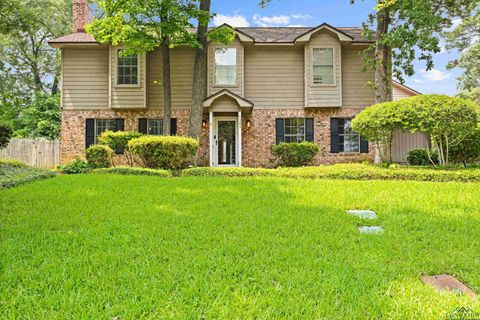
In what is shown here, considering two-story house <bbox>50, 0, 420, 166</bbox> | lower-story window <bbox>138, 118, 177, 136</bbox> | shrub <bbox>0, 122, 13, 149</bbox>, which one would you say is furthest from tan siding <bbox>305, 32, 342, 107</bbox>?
shrub <bbox>0, 122, 13, 149</bbox>

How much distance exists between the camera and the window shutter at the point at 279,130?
1413 cm

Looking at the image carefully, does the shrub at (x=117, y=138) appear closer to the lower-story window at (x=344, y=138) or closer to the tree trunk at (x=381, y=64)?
the lower-story window at (x=344, y=138)

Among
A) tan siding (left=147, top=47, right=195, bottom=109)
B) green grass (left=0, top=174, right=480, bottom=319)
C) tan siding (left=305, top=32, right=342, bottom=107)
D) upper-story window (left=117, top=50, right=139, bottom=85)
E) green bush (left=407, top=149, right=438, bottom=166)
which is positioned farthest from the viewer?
tan siding (left=147, top=47, right=195, bottom=109)

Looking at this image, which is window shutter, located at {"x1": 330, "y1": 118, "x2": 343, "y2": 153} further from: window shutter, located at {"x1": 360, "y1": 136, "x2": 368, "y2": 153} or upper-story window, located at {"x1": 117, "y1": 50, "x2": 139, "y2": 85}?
upper-story window, located at {"x1": 117, "y1": 50, "x2": 139, "y2": 85}

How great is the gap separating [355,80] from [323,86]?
5.27 feet

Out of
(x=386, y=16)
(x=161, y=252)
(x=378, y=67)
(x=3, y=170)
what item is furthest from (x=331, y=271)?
(x=386, y=16)

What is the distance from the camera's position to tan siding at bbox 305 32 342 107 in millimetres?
13688

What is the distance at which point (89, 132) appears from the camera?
14.2 m

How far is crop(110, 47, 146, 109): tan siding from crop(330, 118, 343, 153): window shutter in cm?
796

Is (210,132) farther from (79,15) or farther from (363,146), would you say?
(79,15)

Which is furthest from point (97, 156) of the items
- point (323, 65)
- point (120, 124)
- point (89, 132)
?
point (323, 65)

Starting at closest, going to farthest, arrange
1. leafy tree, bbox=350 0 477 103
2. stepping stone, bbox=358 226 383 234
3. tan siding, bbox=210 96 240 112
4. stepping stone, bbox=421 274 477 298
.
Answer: stepping stone, bbox=421 274 477 298 → stepping stone, bbox=358 226 383 234 → leafy tree, bbox=350 0 477 103 → tan siding, bbox=210 96 240 112

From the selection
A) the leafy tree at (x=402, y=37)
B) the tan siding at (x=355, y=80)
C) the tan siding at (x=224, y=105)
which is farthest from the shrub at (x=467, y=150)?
the tan siding at (x=224, y=105)

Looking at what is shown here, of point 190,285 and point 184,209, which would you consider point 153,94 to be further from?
point 190,285
